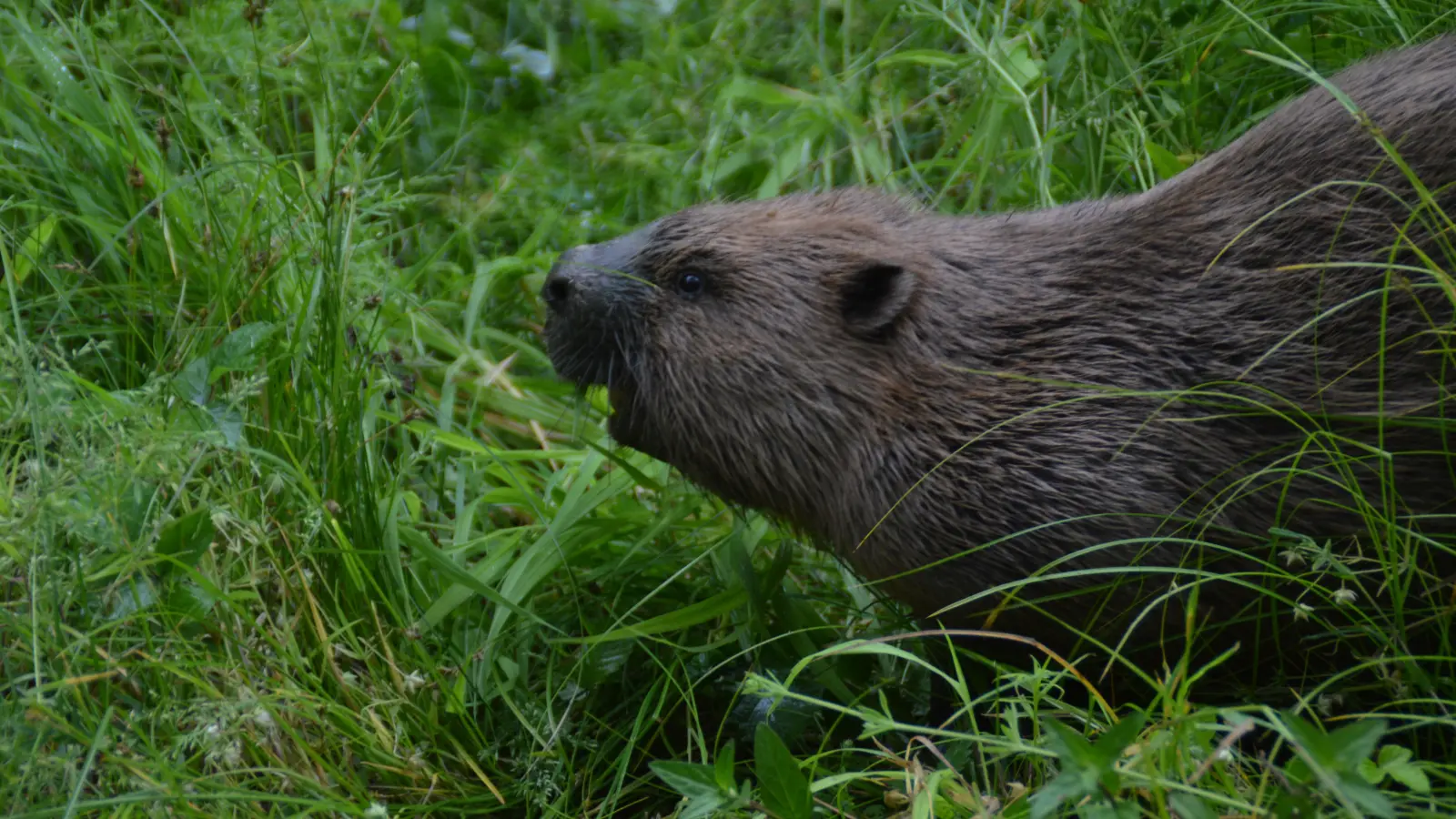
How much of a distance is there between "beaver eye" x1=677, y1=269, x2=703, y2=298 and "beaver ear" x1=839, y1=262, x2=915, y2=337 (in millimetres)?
382

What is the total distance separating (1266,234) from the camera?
12.0ft

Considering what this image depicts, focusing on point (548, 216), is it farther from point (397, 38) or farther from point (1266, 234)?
point (1266, 234)

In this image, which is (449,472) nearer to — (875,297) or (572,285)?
(572,285)

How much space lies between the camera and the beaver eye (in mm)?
3967

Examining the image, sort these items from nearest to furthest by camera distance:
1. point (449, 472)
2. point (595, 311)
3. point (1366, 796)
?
1. point (1366, 796)
2. point (595, 311)
3. point (449, 472)

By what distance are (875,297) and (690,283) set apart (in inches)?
19.7

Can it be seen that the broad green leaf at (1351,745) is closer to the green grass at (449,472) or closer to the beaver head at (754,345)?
the green grass at (449,472)

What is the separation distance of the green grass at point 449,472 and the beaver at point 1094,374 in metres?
0.33

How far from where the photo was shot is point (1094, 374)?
3.71 m

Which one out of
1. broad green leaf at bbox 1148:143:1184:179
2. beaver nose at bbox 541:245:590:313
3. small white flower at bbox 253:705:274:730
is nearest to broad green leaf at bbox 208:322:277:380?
beaver nose at bbox 541:245:590:313

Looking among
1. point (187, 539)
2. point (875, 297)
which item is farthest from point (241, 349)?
point (875, 297)

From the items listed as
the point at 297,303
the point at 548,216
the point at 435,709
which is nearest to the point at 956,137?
A: the point at 548,216

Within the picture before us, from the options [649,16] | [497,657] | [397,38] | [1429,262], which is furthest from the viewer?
[649,16]

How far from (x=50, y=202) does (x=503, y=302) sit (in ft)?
6.03
